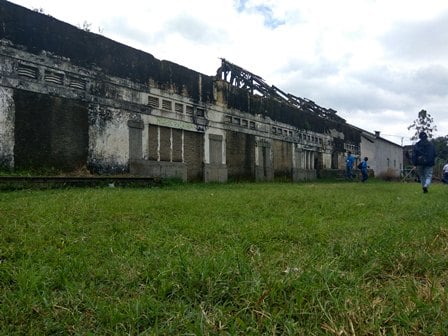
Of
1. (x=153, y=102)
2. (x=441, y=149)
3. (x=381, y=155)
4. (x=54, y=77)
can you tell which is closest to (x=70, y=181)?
(x=54, y=77)

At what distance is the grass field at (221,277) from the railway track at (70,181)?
4670mm

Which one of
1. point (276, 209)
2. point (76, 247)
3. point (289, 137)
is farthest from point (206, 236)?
point (289, 137)

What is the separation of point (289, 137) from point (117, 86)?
1133 centimetres

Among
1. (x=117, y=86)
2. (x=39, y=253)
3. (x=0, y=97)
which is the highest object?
(x=117, y=86)

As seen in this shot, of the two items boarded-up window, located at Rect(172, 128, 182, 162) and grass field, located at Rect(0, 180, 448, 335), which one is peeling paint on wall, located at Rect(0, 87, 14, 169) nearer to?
boarded-up window, located at Rect(172, 128, 182, 162)

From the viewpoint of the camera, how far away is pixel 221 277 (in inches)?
89.6

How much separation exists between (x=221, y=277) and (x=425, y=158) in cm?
902

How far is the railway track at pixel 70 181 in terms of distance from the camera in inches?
323

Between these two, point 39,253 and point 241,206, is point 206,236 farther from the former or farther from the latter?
point 241,206

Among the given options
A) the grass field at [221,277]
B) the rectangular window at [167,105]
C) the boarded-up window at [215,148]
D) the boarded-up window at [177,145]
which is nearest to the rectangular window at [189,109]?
the rectangular window at [167,105]

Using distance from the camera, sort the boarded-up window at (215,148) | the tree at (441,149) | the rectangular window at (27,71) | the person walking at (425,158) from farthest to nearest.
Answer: the tree at (441,149) < the boarded-up window at (215,148) < the rectangular window at (27,71) < the person walking at (425,158)

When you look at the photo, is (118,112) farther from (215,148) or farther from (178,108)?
(215,148)

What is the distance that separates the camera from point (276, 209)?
18.0 ft

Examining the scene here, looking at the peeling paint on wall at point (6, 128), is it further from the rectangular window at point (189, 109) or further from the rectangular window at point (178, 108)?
the rectangular window at point (189, 109)
